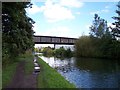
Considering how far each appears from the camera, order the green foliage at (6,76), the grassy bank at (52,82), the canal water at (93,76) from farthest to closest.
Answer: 1. the canal water at (93,76)
2. the green foliage at (6,76)
3. the grassy bank at (52,82)

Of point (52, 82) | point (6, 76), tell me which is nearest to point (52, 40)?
point (6, 76)

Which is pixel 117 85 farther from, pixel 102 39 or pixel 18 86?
pixel 102 39

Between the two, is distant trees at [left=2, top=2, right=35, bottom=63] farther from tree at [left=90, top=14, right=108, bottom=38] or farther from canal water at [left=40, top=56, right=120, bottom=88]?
tree at [left=90, top=14, right=108, bottom=38]

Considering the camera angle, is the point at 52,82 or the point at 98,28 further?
the point at 98,28

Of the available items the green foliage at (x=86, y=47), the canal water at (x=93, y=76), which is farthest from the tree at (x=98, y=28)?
the canal water at (x=93, y=76)

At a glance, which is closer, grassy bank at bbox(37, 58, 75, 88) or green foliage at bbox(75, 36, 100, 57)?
grassy bank at bbox(37, 58, 75, 88)

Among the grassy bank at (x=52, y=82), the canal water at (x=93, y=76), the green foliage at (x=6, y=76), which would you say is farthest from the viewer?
the canal water at (x=93, y=76)

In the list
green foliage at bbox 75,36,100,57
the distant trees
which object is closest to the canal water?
the distant trees

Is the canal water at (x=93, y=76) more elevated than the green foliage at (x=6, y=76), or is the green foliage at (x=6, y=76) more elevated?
the green foliage at (x=6, y=76)

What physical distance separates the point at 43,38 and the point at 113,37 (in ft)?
132

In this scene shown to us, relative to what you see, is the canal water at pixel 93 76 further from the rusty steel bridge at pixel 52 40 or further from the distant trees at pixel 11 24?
the rusty steel bridge at pixel 52 40

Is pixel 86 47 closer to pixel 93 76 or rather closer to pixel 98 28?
pixel 98 28

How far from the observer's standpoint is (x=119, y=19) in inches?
2928

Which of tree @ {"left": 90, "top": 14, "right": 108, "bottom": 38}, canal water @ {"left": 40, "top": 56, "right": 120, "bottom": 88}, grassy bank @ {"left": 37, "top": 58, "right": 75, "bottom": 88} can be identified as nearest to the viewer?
grassy bank @ {"left": 37, "top": 58, "right": 75, "bottom": 88}
